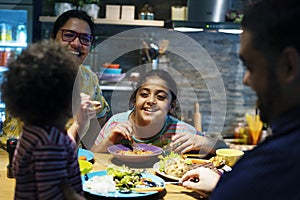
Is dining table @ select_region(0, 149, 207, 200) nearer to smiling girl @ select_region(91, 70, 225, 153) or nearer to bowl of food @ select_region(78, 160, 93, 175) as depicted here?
bowl of food @ select_region(78, 160, 93, 175)

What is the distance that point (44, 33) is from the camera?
4.08 meters

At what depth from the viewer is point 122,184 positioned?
4.17ft

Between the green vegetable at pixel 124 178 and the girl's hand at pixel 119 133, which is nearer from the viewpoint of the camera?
the green vegetable at pixel 124 178

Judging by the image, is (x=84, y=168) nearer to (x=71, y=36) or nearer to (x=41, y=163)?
(x=41, y=163)

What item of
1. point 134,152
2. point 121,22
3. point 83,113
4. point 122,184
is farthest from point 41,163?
point 121,22

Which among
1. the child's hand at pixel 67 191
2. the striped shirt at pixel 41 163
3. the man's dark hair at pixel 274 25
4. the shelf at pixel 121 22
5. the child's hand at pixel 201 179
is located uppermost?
the man's dark hair at pixel 274 25

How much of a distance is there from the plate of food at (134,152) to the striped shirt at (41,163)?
2.91ft

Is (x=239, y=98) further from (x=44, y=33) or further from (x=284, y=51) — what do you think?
(x=284, y=51)

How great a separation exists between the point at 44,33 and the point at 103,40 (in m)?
0.65

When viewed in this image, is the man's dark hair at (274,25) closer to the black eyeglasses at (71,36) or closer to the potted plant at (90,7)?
the black eyeglasses at (71,36)

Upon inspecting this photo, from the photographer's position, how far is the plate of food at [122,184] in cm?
121

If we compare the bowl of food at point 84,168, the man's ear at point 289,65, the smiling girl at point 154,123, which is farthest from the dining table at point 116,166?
the man's ear at point 289,65

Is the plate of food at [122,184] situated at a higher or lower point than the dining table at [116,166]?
higher

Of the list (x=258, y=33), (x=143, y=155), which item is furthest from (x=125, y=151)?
(x=258, y=33)
